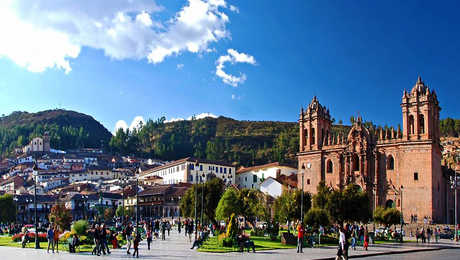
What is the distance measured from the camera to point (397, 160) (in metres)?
60.3

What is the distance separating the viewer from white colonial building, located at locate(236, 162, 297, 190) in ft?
328

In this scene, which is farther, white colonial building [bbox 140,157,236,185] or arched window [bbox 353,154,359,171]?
white colonial building [bbox 140,157,236,185]

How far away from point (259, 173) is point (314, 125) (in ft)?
119

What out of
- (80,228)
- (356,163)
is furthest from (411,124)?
(80,228)

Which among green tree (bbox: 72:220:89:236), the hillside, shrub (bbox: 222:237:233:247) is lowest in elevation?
shrub (bbox: 222:237:233:247)

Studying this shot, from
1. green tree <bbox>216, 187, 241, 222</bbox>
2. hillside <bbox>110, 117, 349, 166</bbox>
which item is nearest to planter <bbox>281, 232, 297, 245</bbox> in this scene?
green tree <bbox>216, 187, 241, 222</bbox>

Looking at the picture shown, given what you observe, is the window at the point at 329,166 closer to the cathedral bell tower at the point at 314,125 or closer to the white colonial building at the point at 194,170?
the cathedral bell tower at the point at 314,125

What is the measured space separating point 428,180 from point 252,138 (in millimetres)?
138374

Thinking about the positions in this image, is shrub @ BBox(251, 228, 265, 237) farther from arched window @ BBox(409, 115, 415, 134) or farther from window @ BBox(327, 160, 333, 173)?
window @ BBox(327, 160, 333, 173)

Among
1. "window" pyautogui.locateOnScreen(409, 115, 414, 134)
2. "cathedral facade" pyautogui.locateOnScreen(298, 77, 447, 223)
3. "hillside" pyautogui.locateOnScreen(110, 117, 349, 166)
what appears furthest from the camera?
"hillside" pyautogui.locateOnScreen(110, 117, 349, 166)

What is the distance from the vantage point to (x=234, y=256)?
24.1m

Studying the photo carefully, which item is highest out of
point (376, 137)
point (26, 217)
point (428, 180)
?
point (376, 137)

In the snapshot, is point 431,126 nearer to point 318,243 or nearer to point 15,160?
point 318,243

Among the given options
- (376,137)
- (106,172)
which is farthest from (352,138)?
(106,172)
